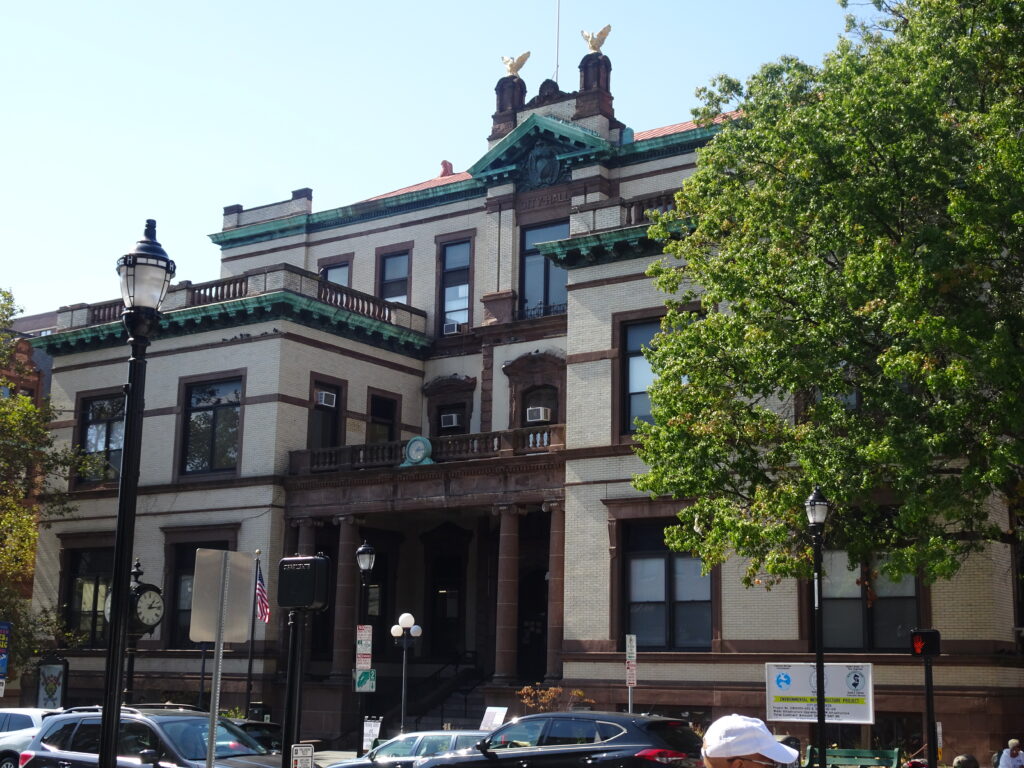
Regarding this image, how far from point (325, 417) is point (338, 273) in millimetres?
7587

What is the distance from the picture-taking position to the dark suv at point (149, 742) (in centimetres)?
1764

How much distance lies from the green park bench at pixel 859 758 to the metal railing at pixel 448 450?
11.1 meters

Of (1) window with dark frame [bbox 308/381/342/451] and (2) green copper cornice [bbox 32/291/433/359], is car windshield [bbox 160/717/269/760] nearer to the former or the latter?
(1) window with dark frame [bbox 308/381/342/451]

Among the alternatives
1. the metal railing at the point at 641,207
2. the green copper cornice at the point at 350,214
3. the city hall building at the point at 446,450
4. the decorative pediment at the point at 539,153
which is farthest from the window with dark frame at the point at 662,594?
the green copper cornice at the point at 350,214

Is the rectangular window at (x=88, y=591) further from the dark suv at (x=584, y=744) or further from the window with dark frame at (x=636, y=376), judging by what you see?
the dark suv at (x=584, y=744)

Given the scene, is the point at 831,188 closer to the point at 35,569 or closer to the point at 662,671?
the point at 662,671

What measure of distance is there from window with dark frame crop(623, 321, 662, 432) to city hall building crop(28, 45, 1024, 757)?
0.06 meters

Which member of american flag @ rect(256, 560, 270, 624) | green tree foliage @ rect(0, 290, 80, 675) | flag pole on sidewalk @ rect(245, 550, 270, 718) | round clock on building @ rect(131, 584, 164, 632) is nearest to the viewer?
american flag @ rect(256, 560, 270, 624)

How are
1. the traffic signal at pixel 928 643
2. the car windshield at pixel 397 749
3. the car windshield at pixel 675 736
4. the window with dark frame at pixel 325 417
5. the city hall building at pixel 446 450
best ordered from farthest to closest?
the window with dark frame at pixel 325 417, the city hall building at pixel 446 450, the car windshield at pixel 397 749, the traffic signal at pixel 928 643, the car windshield at pixel 675 736

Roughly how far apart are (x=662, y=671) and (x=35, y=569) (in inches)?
879

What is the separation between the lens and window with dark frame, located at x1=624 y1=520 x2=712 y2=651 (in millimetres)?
30547

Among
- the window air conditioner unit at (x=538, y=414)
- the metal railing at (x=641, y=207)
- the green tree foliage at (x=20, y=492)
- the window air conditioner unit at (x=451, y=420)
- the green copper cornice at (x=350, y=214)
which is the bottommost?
the green tree foliage at (x=20, y=492)

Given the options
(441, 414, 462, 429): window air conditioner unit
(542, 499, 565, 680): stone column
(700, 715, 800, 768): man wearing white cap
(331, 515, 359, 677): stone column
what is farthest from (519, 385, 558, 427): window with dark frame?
(700, 715, 800, 768): man wearing white cap

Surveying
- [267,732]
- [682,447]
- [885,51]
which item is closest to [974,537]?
[682,447]
